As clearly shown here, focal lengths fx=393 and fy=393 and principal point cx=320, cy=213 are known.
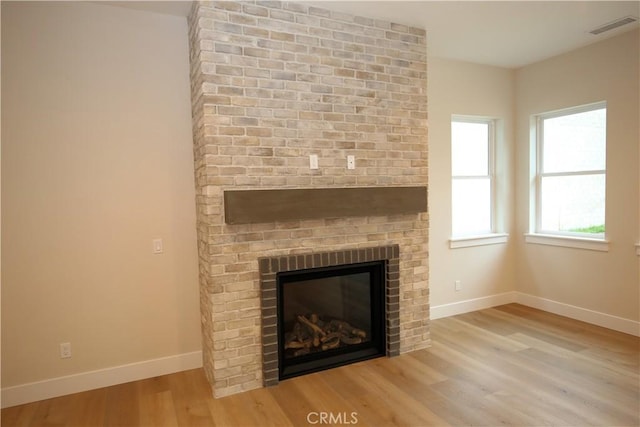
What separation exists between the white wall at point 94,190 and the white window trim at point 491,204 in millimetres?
2794

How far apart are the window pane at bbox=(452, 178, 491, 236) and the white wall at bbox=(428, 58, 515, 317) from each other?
0.16 m

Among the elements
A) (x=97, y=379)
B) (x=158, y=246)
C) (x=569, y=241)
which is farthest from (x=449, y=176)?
(x=97, y=379)

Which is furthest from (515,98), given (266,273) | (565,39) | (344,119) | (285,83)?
(266,273)

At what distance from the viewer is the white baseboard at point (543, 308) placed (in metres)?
3.71

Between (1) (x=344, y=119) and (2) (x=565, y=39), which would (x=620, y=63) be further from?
(1) (x=344, y=119)

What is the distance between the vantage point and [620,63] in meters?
3.60

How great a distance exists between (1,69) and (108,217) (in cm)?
117

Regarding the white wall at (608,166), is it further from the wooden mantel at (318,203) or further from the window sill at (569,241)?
the wooden mantel at (318,203)

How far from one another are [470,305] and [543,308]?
2.65ft

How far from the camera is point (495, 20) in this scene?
10.7 ft

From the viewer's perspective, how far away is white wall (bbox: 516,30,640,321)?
3.57m

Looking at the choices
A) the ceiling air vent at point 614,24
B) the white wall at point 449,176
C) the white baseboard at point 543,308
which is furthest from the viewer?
the white wall at point 449,176

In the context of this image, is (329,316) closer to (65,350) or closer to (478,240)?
(65,350)

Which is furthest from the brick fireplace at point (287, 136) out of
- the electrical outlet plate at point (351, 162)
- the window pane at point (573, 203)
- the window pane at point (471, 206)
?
the window pane at point (573, 203)
